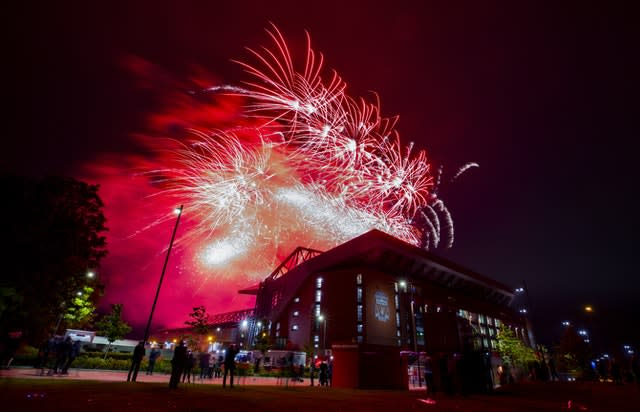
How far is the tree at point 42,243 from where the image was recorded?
18.8 metres

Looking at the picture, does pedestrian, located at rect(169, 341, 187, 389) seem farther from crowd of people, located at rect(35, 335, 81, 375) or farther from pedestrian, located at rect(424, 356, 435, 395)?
pedestrian, located at rect(424, 356, 435, 395)

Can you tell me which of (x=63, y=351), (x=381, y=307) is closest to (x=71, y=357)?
(x=63, y=351)

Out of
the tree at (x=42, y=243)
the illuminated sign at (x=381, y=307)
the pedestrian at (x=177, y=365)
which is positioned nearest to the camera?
the pedestrian at (x=177, y=365)

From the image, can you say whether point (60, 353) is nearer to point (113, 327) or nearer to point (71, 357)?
point (71, 357)

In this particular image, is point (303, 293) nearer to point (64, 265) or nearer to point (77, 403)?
point (64, 265)

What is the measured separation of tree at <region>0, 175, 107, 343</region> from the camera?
18828mm

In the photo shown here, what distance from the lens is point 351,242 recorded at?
7194 cm

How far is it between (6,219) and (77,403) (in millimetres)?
18421

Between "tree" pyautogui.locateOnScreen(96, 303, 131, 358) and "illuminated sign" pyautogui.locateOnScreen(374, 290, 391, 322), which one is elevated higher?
"illuminated sign" pyautogui.locateOnScreen(374, 290, 391, 322)

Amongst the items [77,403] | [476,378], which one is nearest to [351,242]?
[476,378]

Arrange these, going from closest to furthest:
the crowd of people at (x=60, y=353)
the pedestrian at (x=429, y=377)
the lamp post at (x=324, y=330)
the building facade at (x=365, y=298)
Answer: the pedestrian at (x=429, y=377), the crowd of people at (x=60, y=353), the lamp post at (x=324, y=330), the building facade at (x=365, y=298)

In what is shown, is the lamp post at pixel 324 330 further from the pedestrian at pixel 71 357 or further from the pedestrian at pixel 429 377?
the pedestrian at pixel 429 377

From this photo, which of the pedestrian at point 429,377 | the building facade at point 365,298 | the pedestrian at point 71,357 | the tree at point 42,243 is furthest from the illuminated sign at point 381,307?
the pedestrian at point 71,357

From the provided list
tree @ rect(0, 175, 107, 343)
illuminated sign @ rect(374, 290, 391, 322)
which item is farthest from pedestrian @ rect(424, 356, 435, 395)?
illuminated sign @ rect(374, 290, 391, 322)
